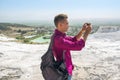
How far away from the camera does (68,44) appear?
11.1ft

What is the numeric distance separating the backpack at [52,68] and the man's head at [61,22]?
18cm

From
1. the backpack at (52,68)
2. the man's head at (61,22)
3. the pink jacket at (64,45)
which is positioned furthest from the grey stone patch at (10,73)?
the man's head at (61,22)

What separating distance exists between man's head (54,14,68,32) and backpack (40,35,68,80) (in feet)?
0.57

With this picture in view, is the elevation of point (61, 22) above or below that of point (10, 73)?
above

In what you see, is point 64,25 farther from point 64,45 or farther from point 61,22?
point 64,45

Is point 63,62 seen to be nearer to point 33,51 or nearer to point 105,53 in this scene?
point 105,53

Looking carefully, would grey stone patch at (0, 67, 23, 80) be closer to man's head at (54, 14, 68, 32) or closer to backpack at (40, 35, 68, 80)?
backpack at (40, 35, 68, 80)

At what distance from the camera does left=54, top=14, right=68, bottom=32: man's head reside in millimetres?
3451

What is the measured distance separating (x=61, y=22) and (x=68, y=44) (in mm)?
295

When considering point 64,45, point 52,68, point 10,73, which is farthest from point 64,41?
point 10,73

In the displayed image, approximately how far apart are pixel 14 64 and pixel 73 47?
194 inches

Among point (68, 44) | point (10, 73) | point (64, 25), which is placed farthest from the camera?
point (10, 73)

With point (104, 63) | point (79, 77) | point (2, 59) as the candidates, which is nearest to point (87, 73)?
point (79, 77)

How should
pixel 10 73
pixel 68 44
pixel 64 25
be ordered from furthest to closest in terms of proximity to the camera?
pixel 10 73, pixel 64 25, pixel 68 44
